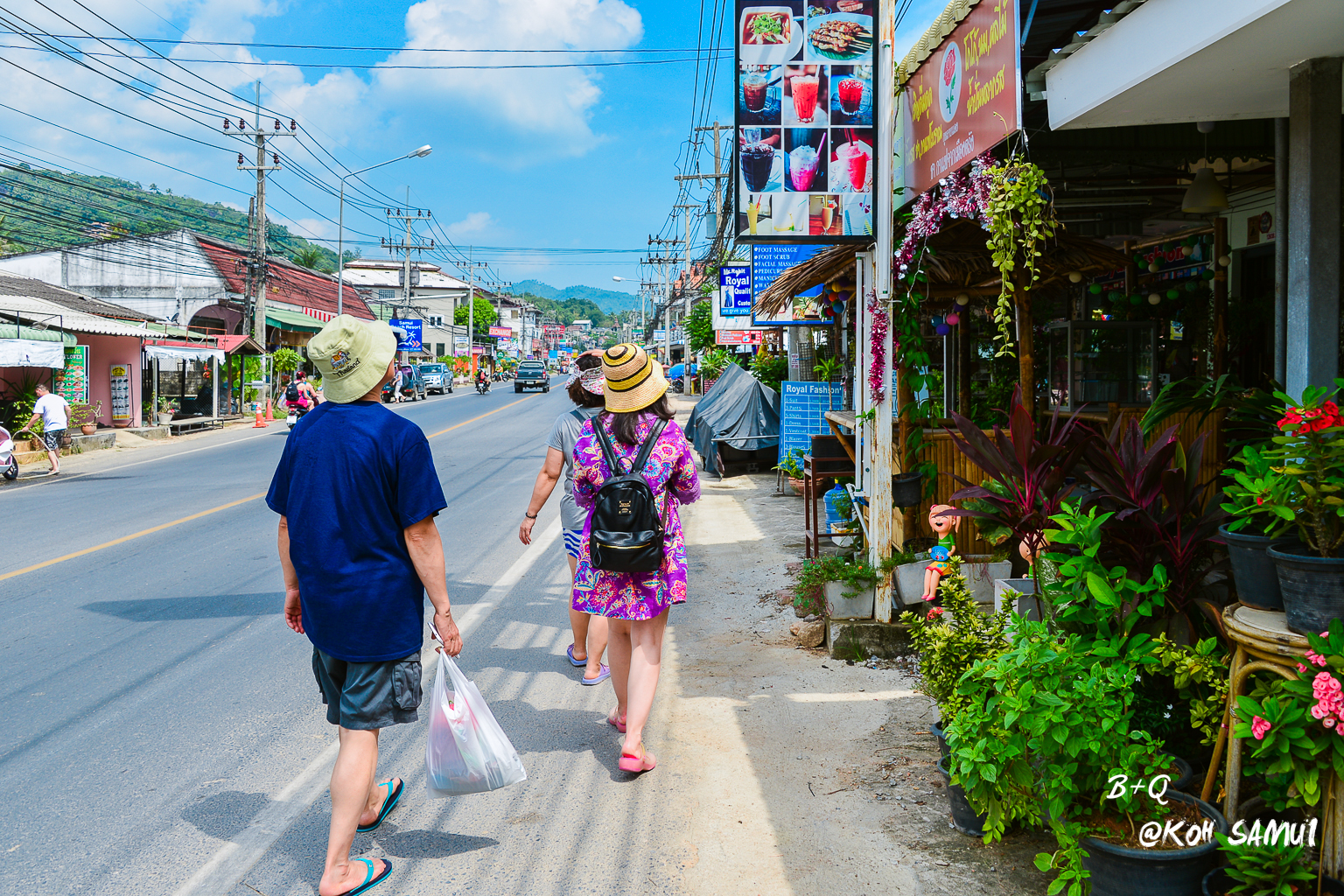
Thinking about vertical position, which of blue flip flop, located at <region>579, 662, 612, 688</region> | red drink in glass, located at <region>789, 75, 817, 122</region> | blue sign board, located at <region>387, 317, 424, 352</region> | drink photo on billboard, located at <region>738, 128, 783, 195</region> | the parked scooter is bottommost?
blue flip flop, located at <region>579, 662, 612, 688</region>

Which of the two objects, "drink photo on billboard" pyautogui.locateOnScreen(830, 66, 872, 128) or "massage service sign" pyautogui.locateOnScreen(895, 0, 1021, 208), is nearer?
"massage service sign" pyautogui.locateOnScreen(895, 0, 1021, 208)

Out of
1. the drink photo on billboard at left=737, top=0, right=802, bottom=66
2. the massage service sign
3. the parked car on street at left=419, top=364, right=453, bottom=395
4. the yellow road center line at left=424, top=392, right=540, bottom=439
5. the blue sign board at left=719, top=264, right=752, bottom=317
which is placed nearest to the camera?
the massage service sign

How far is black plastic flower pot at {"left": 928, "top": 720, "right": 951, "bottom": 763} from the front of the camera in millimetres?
3708

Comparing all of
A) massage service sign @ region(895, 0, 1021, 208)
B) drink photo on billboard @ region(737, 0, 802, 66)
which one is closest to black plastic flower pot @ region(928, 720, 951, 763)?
massage service sign @ region(895, 0, 1021, 208)

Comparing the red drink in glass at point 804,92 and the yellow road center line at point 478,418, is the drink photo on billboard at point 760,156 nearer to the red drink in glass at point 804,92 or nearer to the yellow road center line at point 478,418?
the red drink in glass at point 804,92

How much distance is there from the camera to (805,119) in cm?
577

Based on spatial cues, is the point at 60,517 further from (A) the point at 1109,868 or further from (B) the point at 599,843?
(A) the point at 1109,868

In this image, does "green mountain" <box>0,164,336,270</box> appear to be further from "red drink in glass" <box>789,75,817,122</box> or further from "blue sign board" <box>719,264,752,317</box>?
"red drink in glass" <box>789,75,817,122</box>

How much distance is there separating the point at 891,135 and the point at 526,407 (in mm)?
31538

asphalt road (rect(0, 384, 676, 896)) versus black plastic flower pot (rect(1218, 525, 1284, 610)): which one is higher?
black plastic flower pot (rect(1218, 525, 1284, 610))

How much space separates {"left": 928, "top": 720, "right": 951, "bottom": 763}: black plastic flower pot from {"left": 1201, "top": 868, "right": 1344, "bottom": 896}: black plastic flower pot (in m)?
1.00

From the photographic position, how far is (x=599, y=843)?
348cm

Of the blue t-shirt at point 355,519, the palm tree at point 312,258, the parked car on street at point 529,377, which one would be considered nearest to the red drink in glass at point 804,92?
the blue t-shirt at point 355,519

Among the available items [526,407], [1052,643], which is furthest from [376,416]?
[526,407]
